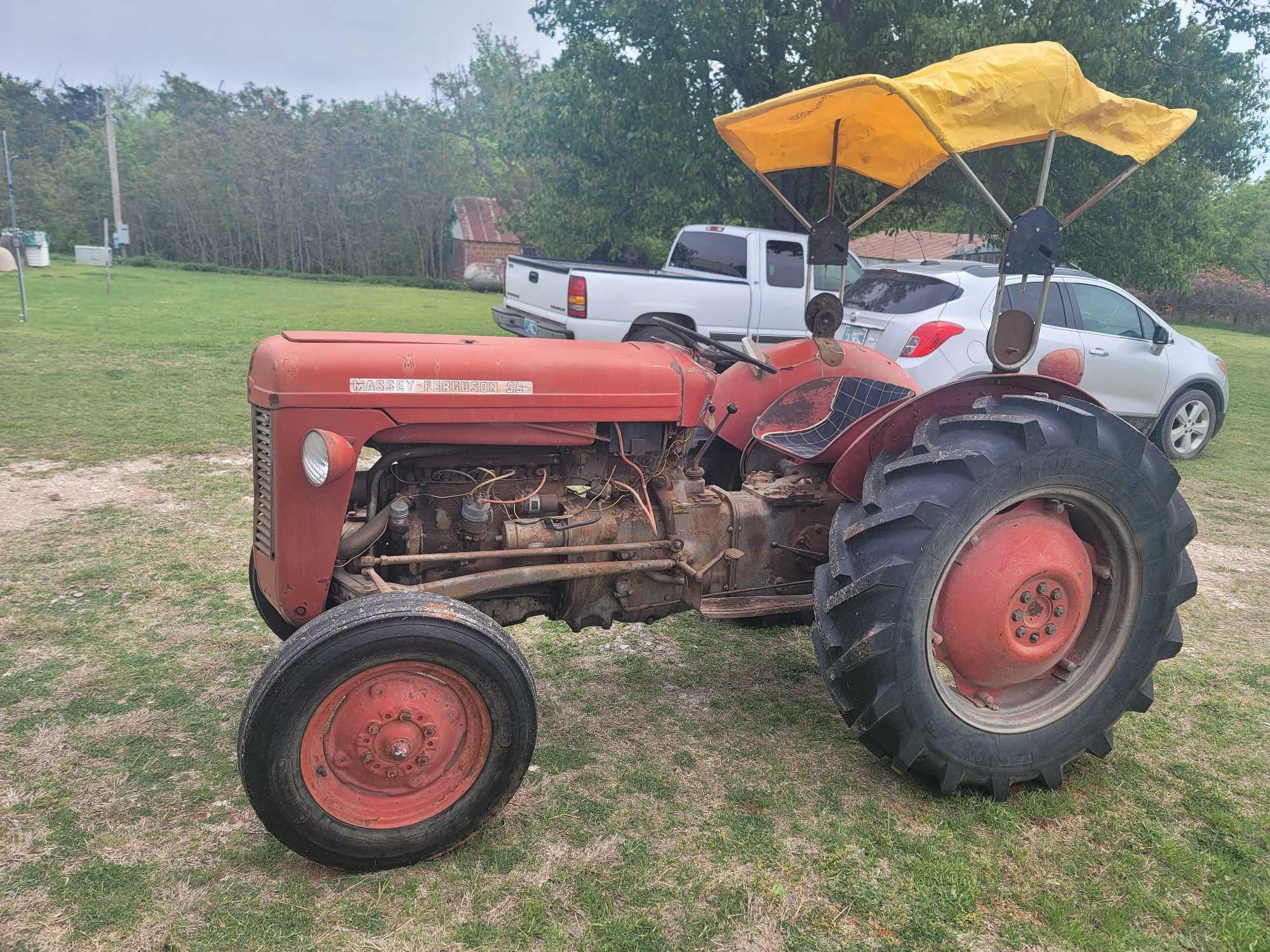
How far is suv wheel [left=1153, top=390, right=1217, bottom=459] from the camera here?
8484 millimetres

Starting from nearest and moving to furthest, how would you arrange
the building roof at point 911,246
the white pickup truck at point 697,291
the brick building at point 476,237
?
the white pickup truck at point 697,291
the building roof at point 911,246
the brick building at point 476,237

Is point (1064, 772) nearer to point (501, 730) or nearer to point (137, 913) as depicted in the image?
point (501, 730)

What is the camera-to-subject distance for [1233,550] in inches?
223

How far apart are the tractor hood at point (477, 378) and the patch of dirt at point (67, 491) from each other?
3.25 m

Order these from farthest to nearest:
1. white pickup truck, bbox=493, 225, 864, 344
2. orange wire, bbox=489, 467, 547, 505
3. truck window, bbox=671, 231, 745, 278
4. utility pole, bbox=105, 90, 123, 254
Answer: utility pole, bbox=105, 90, 123, 254 → truck window, bbox=671, 231, 745, 278 → white pickup truck, bbox=493, 225, 864, 344 → orange wire, bbox=489, 467, 547, 505

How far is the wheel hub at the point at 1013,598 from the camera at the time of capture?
9.24ft

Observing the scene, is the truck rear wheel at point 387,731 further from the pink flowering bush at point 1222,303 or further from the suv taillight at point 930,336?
the pink flowering bush at point 1222,303

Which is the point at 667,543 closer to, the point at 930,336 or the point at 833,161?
the point at 833,161

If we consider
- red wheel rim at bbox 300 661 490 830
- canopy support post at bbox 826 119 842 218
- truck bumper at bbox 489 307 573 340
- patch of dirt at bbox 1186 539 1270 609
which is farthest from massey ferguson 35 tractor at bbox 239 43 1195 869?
truck bumper at bbox 489 307 573 340

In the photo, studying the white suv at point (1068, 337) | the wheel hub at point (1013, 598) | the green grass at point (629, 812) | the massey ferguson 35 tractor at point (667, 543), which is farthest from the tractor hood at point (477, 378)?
the white suv at point (1068, 337)

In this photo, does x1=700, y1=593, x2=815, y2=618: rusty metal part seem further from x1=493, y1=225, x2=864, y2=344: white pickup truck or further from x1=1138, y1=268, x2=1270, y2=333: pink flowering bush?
x1=1138, y1=268, x2=1270, y2=333: pink flowering bush

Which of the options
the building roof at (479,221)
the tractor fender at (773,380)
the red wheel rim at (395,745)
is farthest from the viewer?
the building roof at (479,221)

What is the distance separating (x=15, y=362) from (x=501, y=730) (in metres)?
10.3

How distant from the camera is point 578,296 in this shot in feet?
30.7
